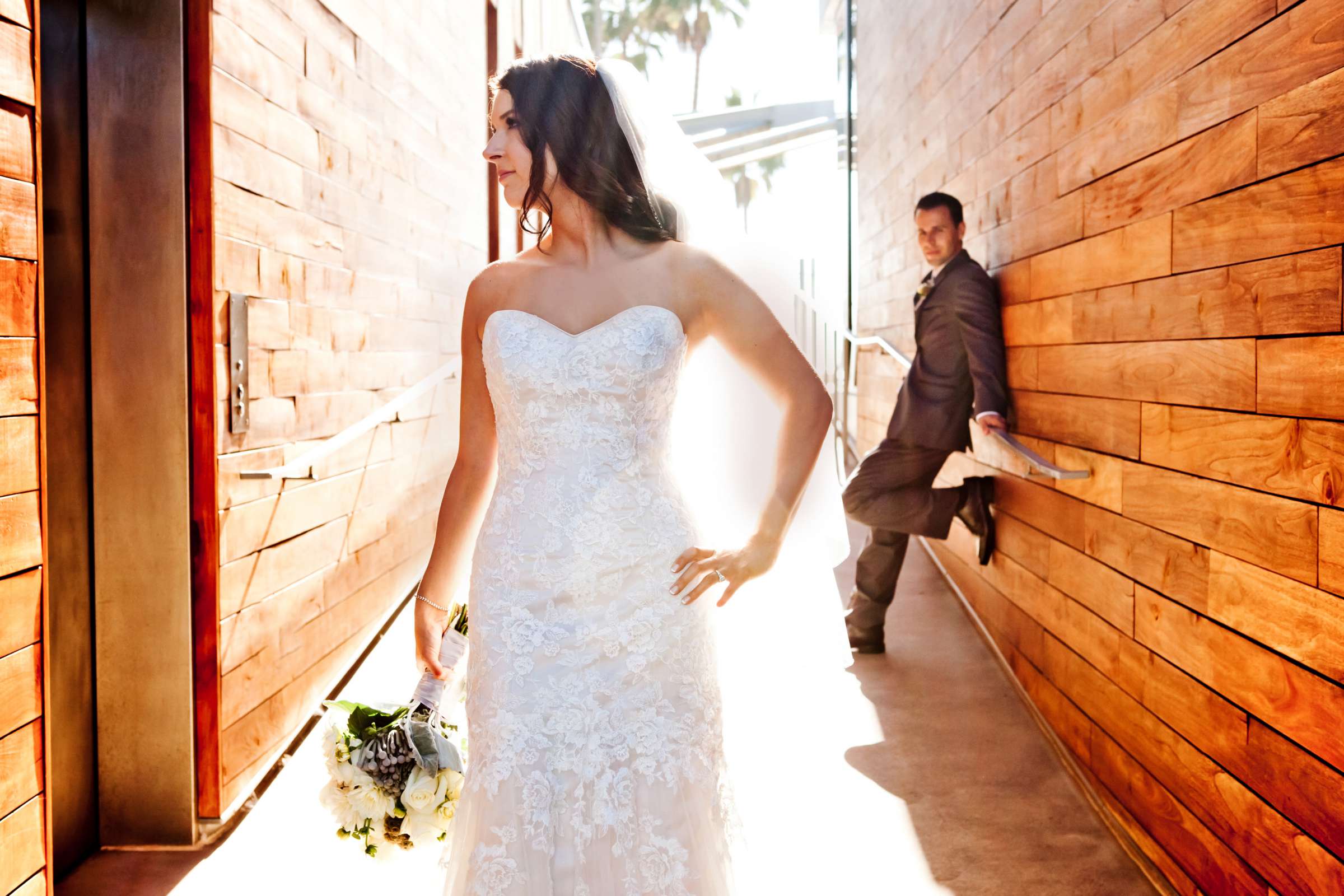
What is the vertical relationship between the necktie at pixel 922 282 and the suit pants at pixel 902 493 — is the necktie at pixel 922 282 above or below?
above

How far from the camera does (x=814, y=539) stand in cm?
228

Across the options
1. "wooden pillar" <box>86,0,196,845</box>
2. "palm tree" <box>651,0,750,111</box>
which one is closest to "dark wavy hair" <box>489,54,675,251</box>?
"wooden pillar" <box>86,0,196,845</box>

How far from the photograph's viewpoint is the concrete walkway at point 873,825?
2.82 metres

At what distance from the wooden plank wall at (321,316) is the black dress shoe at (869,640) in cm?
214

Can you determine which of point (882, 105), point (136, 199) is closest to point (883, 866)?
point (136, 199)

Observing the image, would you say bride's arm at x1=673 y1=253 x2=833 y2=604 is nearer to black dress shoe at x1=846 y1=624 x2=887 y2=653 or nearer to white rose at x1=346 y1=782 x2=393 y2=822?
white rose at x1=346 y1=782 x2=393 y2=822

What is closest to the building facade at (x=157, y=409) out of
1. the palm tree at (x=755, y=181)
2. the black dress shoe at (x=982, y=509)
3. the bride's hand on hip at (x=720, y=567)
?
the bride's hand on hip at (x=720, y=567)

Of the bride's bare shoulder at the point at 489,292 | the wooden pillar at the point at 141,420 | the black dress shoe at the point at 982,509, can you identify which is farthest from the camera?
the black dress shoe at the point at 982,509

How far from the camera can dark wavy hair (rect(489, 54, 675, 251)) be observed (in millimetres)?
1945

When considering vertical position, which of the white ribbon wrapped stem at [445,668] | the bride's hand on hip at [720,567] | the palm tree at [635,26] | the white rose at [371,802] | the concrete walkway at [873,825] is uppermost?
the palm tree at [635,26]

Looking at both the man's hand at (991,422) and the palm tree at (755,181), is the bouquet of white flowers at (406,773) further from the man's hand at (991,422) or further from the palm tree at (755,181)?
the palm tree at (755,181)

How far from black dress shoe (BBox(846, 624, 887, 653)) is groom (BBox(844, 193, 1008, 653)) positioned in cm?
49

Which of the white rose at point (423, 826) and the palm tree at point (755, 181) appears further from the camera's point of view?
the palm tree at point (755, 181)

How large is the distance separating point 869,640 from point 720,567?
339 centimetres
